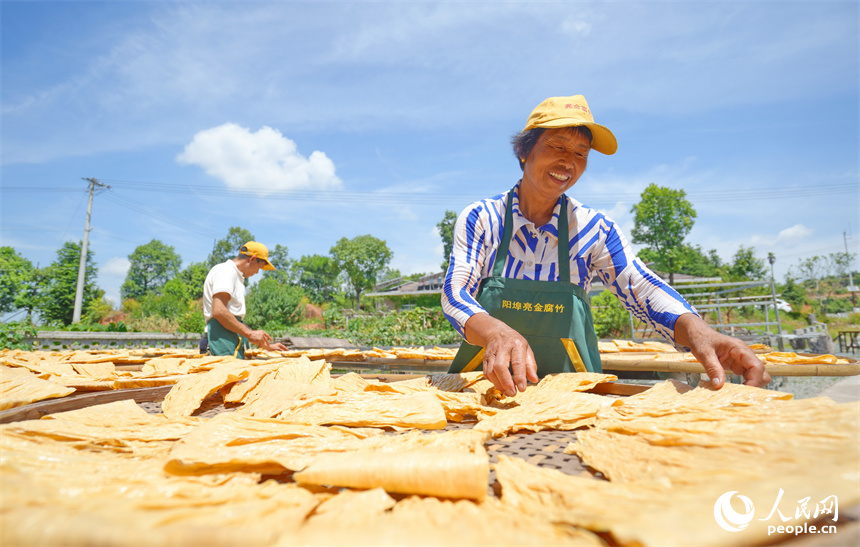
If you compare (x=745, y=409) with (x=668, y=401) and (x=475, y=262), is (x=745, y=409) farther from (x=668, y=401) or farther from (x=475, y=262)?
(x=475, y=262)

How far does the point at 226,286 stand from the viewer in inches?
130

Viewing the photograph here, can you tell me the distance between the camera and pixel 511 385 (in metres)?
1.02

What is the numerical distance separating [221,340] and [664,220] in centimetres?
1859

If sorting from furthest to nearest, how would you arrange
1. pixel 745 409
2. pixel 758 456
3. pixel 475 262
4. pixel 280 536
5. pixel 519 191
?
pixel 519 191, pixel 475 262, pixel 745 409, pixel 758 456, pixel 280 536

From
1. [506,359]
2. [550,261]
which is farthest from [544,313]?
[506,359]

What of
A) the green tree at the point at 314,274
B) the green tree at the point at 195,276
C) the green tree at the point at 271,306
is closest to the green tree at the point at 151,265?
the green tree at the point at 195,276

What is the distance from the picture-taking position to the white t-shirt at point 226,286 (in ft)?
10.8

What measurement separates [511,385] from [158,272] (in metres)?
57.9

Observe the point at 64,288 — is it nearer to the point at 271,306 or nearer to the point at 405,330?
the point at 271,306

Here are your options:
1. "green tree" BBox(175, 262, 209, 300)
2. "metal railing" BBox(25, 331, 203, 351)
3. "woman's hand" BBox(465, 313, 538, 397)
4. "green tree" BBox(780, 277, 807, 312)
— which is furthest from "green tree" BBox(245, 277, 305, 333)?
"green tree" BBox(780, 277, 807, 312)

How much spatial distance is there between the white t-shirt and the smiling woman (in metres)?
2.39

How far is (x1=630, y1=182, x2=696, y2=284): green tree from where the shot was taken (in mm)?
17359

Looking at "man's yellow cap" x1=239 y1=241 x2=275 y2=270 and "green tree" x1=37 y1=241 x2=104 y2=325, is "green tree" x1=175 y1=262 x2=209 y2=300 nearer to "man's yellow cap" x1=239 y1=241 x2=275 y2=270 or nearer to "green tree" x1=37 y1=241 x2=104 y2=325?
"green tree" x1=37 y1=241 x2=104 y2=325

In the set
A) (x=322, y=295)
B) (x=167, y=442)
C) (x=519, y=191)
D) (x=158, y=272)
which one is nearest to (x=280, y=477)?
(x=167, y=442)
